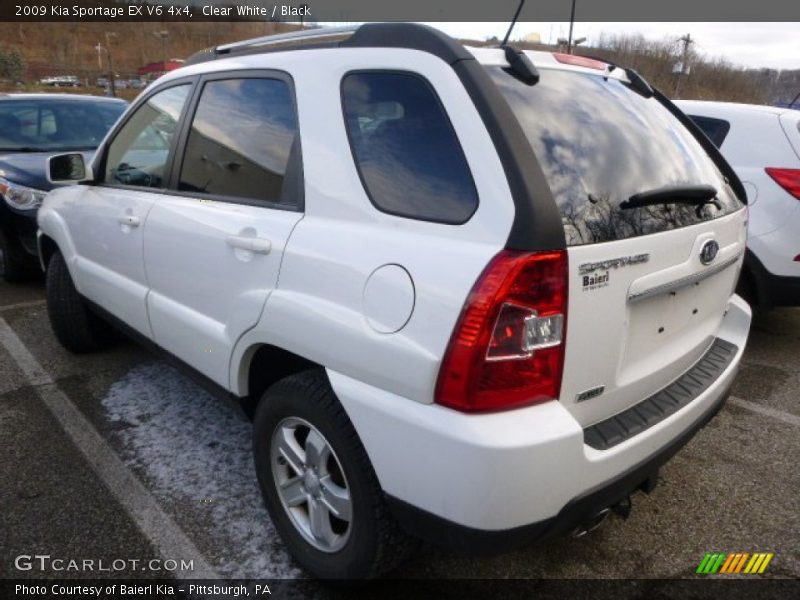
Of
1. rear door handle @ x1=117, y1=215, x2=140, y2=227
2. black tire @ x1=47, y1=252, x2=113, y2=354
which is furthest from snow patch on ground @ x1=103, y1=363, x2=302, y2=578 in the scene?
rear door handle @ x1=117, y1=215, x2=140, y2=227

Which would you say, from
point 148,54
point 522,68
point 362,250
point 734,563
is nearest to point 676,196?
point 522,68

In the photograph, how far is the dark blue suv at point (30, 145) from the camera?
4.95 meters

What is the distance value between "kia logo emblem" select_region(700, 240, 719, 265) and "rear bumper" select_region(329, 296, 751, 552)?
652 millimetres

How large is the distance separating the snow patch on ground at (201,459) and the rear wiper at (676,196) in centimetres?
168

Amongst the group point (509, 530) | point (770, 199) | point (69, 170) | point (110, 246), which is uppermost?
point (69, 170)

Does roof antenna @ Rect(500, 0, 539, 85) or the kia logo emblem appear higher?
roof antenna @ Rect(500, 0, 539, 85)

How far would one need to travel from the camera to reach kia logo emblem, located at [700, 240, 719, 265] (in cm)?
187

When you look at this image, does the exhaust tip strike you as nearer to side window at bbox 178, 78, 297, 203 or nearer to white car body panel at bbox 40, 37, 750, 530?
white car body panel at bbox 40, 37, 750, 530

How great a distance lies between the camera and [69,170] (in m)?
3.32

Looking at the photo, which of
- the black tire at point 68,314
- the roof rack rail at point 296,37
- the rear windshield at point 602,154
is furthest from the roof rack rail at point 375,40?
the black tire at point 68,314

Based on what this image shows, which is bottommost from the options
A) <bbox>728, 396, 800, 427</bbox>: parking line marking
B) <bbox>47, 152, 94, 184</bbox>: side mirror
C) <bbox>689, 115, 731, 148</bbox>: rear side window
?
<bbox>728, 396, 800, 427</bbox>: parking line marking

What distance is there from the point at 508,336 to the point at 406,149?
0.63 m

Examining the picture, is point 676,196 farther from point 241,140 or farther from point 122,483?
point 122,483

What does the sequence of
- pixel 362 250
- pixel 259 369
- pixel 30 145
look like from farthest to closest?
pixel 30 145 → pixel 259 369 → pixel 362 250
